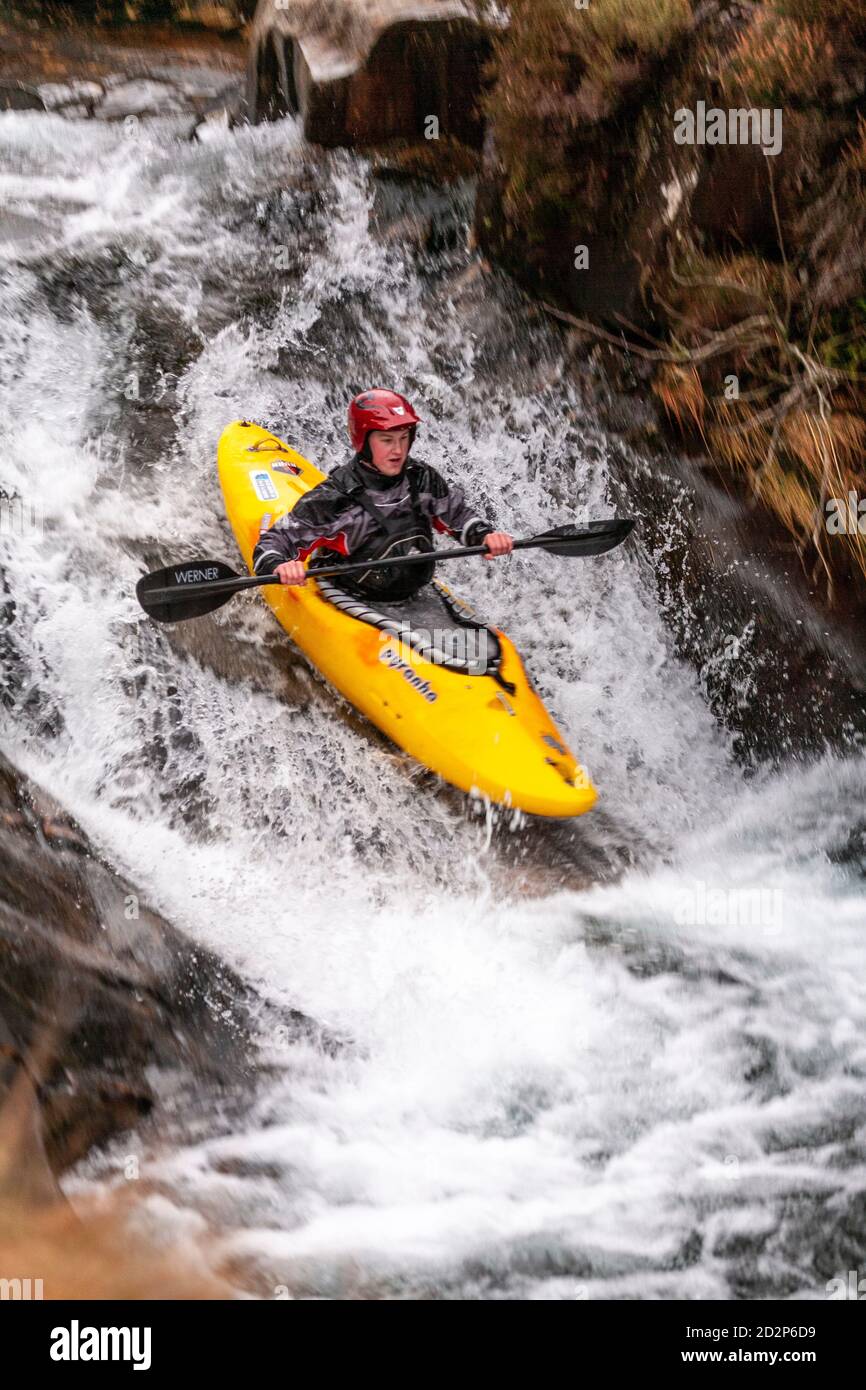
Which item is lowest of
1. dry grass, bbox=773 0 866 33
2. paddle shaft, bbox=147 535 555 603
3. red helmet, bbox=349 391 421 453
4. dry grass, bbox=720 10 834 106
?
paddle shaft, bbox=147 535 555 603

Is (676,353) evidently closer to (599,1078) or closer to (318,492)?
(318,492)

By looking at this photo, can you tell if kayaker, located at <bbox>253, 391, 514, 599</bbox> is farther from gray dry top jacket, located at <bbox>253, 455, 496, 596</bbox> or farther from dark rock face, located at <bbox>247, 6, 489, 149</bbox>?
dark rock face, located at <bbox>247, 6, 489, 149</bbox>

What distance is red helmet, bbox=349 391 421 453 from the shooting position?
164 inches

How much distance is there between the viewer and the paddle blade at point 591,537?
4645 mm

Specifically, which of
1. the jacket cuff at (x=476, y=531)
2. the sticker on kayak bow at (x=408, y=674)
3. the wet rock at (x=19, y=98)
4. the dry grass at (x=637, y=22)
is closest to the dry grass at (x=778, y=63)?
the dry grass at (x=637, y=22)

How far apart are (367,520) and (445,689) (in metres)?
0.75

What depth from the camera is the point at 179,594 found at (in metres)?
4.20

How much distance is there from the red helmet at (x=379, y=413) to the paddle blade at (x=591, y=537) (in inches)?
32.2

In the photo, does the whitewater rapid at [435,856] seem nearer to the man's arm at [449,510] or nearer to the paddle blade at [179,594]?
the paddle blade at [179,594]

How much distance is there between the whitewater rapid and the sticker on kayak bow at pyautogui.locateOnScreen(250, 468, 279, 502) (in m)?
0.34

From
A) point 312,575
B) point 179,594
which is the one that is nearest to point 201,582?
point 179,594

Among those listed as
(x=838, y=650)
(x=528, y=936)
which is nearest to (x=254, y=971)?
(x=528, y=936)

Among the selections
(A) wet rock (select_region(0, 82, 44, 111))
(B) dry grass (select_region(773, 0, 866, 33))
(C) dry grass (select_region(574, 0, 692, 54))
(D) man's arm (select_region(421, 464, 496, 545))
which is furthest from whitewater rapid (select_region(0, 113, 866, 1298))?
(A) wet rock (select_region(0, 82, 44, 111))
